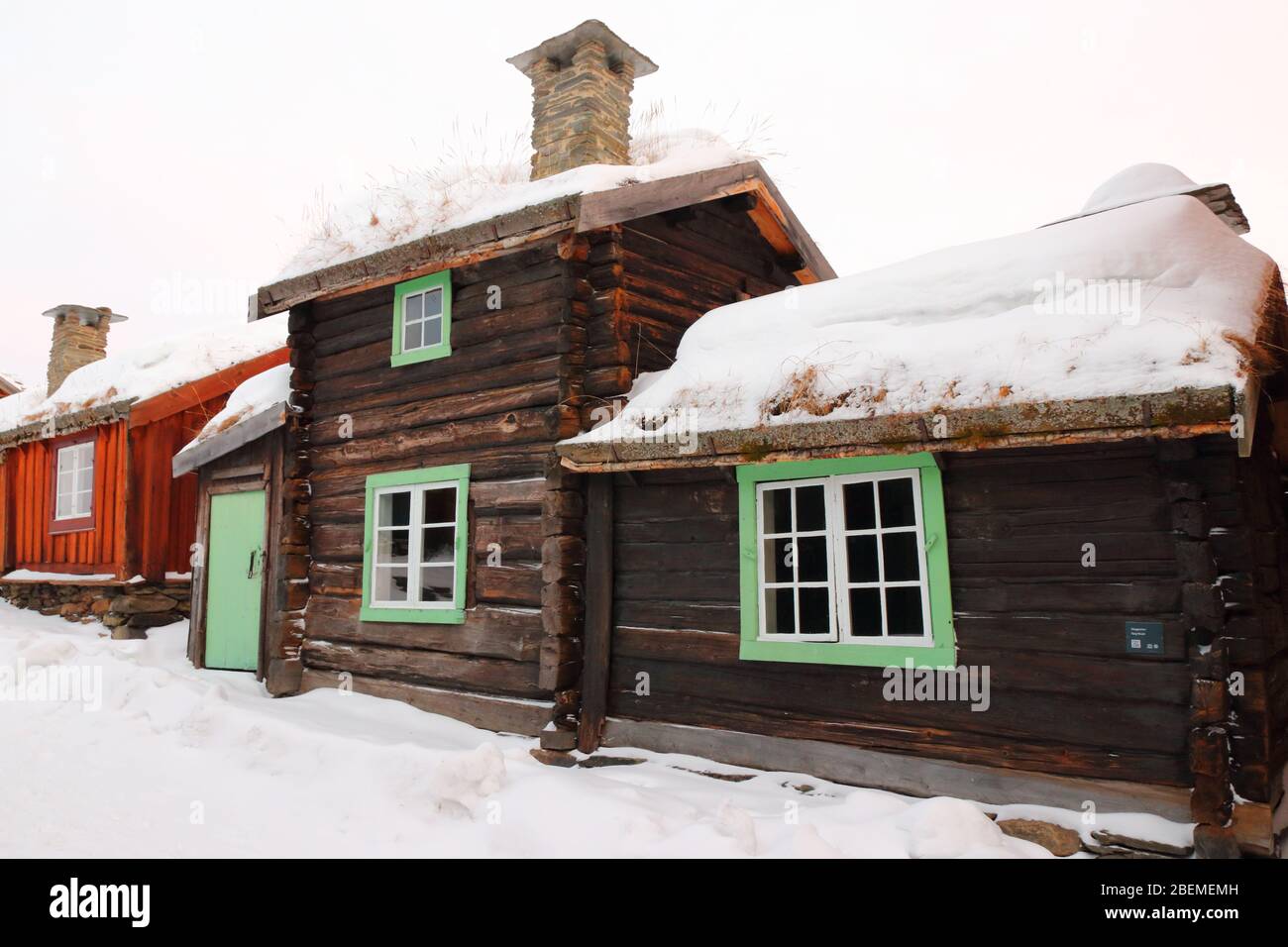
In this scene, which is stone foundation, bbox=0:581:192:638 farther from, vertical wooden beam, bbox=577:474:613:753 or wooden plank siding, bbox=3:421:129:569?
vertical wooden beam, bbox=577:474:613:753

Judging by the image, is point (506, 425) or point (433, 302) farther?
point (433, 302)

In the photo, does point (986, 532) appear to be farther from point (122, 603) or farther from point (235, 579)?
point (122, 603)

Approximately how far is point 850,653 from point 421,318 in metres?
5.61

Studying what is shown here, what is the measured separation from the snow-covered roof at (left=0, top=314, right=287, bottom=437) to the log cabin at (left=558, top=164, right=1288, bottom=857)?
32.4 ft

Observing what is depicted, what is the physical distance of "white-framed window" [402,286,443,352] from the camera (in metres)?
9.10

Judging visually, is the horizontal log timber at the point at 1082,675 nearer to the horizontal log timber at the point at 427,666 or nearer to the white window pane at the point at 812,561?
the white window pane at the point at 812,561

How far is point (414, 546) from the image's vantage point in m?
8.77

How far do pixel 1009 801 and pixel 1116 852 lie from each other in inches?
24.4

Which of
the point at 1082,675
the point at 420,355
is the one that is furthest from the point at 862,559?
the point at 420,355

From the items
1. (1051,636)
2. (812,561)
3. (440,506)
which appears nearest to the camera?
(1051,636)

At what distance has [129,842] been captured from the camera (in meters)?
4.88
